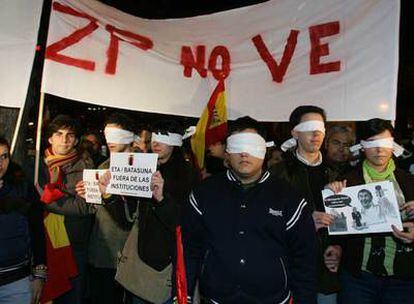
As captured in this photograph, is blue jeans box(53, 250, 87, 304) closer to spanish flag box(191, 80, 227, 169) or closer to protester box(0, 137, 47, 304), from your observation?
protester box(0, 137, 47, 304)

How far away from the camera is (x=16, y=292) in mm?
3943

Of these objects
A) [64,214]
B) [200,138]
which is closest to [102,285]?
[64,214]

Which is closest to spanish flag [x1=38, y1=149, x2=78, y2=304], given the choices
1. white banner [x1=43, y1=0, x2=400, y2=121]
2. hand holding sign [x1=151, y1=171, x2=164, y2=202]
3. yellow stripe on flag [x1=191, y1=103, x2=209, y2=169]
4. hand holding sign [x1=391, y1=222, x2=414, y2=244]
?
white banner [x1=43, y1=0, x2=400, y2=121]

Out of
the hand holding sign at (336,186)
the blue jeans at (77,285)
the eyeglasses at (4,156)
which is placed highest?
the eyeglasses at (4,156)

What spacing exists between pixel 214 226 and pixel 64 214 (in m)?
1.81

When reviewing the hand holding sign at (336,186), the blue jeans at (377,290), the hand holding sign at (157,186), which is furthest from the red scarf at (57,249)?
the blue jeans at (377,290)

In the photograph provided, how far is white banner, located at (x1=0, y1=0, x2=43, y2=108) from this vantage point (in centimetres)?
453

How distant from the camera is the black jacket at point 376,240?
12.5 feet

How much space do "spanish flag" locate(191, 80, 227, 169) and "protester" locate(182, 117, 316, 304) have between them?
2.03 m

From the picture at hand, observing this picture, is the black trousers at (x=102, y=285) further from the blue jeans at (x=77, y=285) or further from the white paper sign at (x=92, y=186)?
the white paper sign at (x=92, y=186)

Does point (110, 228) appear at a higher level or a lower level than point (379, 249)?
lower

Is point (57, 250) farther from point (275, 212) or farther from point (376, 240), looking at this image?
point (376, 240)

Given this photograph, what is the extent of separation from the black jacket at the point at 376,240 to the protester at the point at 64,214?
2275 mm

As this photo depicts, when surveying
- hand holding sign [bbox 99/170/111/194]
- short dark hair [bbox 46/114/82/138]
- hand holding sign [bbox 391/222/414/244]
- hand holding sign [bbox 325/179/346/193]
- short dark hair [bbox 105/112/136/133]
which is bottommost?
hand holding sign [bbox 391/222/414/244]
